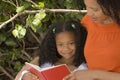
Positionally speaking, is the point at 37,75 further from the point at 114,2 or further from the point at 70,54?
the point at 114,2

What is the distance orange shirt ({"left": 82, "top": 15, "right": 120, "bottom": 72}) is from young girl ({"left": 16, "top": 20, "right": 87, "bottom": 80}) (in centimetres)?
22

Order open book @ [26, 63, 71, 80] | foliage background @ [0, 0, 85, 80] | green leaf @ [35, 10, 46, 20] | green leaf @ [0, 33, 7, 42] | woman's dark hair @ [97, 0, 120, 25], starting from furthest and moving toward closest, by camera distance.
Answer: green leaf @ [0, 33, 7, 42]
foliage background @ [0, 0, 85, 80]
green leaf @ [35, 10, 46, 20]
open book @ [26, 63, 71, 80]
woman's dark hair @ [97, 0, 120, 25]

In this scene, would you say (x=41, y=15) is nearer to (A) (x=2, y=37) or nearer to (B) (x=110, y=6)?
(A) (x=2, y=37)

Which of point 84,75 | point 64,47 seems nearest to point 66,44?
point 64,47

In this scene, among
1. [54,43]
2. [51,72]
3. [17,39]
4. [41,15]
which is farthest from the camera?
[17,39]

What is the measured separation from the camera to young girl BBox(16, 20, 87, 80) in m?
2.21

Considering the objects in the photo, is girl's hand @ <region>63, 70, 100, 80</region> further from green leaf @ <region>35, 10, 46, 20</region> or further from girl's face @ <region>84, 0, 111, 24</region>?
green leaf @ <region>35, 10, 46, 20</region>

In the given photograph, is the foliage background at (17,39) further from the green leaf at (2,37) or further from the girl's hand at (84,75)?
the girl's hand at (84,75)

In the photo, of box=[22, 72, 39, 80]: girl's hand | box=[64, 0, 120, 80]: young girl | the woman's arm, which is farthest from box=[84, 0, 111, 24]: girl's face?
box=[22, 72, 39, 80]: girl's hand

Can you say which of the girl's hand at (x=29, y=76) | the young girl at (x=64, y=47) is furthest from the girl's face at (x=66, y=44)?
the girl's hand at (x=29, y=76)

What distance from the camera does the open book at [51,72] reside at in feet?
6.95

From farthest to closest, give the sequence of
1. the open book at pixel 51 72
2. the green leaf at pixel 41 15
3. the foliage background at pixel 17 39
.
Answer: the foliage background at pixel 17 39
the green leaf at pixel 41 15
the open book at pixel 51 72

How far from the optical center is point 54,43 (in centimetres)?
230

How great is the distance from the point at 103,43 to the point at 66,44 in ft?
1.14
